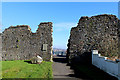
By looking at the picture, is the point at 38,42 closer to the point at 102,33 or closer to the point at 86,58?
the point at 86,58

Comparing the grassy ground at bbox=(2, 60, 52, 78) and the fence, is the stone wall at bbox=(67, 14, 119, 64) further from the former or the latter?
the grassy ground at bbox=(2, 60, 52, 78)

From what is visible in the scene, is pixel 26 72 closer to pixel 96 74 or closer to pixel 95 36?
pixel 96 74

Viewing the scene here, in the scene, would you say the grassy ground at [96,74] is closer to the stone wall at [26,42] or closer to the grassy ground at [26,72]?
the grassy ground at [26,72]

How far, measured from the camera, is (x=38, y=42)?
1493cm

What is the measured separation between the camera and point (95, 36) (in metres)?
13.9

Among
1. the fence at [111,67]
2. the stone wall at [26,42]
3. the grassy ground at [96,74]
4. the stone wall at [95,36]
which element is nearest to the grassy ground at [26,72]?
the grassy ground at [96,74]

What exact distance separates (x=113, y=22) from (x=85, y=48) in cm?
421

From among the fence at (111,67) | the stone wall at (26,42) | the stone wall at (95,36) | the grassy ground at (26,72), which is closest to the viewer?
the fence at (111,67)

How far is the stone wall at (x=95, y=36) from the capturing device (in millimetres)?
13766

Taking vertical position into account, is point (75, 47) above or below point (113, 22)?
below

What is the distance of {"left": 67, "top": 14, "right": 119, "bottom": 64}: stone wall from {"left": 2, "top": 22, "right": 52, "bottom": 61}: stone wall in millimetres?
2877

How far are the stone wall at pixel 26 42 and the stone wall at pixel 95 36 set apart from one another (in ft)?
9.44

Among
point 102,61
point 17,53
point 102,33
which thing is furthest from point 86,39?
point 17,53

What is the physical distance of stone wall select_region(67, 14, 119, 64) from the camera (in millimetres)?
13766
